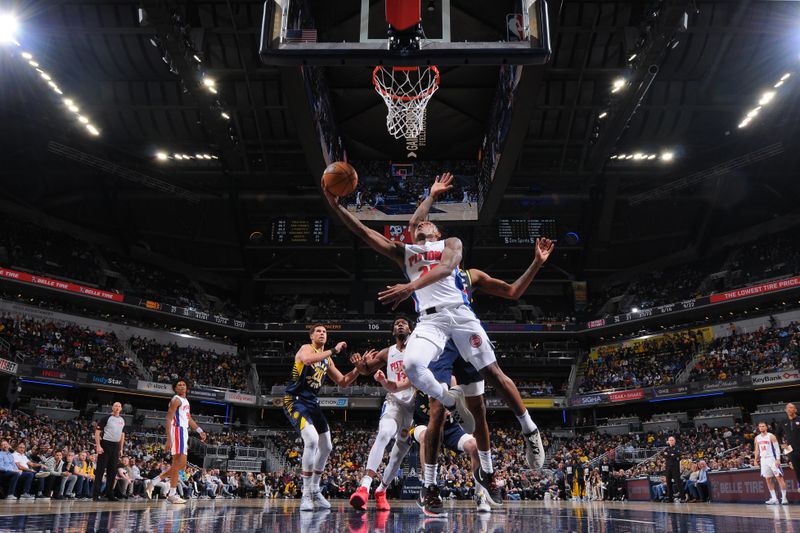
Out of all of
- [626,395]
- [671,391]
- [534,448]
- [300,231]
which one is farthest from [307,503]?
[626,395]

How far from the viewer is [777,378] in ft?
79.5

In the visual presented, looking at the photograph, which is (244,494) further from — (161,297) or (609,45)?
(609,45)

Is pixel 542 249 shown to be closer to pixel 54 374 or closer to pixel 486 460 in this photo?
pixel 486 460

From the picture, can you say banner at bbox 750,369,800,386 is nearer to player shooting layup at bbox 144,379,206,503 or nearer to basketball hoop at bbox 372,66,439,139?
basketball hoop at bbox 372,66,439,139

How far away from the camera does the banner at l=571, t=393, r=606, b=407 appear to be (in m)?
30.0

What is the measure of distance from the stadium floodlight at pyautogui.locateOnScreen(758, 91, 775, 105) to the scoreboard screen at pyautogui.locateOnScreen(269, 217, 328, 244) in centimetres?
1997

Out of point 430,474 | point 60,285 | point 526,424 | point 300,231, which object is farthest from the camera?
point 300,231

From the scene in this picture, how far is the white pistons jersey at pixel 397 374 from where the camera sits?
22.9ft

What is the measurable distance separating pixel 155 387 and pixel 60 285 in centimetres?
666

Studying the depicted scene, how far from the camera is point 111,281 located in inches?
1217

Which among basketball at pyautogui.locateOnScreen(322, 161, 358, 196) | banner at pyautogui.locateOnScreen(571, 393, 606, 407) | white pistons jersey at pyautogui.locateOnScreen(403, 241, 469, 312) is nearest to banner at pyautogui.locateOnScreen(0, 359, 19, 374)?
basketball at pyautogui.locateOnScreen(322, 161, 358, 196)

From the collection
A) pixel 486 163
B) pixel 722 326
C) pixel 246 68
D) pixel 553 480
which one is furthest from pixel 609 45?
pixel 722 326

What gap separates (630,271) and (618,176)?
30.5 feet

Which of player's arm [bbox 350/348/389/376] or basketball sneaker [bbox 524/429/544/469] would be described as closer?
basketball sneaker [bbox 524/429/544/469]
